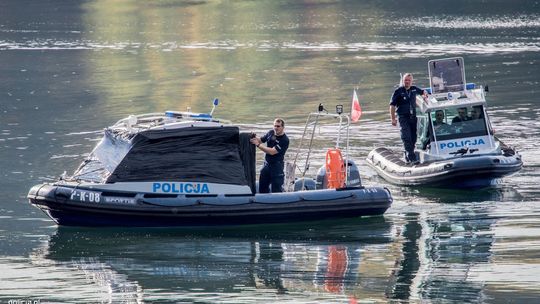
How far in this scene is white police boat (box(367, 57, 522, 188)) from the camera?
26.3 metres

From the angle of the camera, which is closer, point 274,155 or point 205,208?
point 205,208

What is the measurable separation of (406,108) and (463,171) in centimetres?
241

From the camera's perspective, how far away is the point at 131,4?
328ft

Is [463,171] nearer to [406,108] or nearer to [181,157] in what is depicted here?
[406,108]

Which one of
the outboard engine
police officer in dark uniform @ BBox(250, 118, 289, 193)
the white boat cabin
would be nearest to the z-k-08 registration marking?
police officer in dark uniform @ BBox(250, 118, 289, 193)

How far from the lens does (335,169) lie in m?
23.8

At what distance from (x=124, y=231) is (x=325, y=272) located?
4901 millimetres

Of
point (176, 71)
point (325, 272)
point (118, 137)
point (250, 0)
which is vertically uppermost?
point (250, 0)

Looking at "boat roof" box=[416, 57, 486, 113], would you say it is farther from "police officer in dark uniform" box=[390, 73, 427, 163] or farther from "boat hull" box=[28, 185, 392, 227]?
"boat hull" box=[28, 185, 392, 227]

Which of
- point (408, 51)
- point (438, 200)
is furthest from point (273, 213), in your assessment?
point (408, 51)

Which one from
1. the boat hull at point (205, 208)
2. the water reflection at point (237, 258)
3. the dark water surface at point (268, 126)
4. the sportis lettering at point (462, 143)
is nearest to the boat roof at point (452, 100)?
the sportis lettering at point (462, 143)

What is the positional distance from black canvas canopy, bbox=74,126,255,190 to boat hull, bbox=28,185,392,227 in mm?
405

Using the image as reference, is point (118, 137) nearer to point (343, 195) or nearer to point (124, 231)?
point (124, 231)

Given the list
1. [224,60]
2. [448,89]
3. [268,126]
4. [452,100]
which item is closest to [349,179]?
[452,100]
